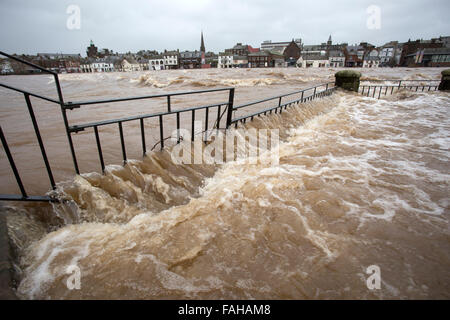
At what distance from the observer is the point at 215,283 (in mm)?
2168

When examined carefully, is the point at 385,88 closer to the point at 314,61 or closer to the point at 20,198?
the point at 20,198

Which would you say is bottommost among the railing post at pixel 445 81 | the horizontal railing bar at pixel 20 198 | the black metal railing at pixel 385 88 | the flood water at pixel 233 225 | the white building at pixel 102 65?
the flood water at pixel 233 225

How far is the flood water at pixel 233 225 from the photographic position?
7.03ft

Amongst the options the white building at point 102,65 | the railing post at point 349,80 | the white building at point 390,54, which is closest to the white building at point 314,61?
the white building at point 390,54

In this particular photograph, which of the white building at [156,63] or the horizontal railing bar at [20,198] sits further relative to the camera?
the white building at [156,63]

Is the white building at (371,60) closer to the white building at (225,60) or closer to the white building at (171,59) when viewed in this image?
the white building at (225,60)

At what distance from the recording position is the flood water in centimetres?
214

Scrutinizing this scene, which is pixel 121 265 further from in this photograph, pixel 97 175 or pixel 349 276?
pixel 349 276

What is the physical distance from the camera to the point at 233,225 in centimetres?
294

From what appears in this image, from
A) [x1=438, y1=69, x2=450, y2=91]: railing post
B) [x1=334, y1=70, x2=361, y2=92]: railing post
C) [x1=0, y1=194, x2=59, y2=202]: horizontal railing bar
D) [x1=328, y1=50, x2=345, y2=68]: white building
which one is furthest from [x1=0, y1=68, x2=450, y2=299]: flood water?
[x1=328, y1=50, x2=345, y2=68]: white building

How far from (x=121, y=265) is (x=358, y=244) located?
2.80 m

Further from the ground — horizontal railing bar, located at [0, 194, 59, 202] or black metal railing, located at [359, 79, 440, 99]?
black metal railing, located at [359, 79, 440, 99]

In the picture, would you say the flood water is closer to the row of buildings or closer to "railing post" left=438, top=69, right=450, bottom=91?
"railing post" left=438, top=69, right=450, bottom=91

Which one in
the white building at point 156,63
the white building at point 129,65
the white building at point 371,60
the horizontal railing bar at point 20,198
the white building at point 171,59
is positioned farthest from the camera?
the white building at point 156,63
